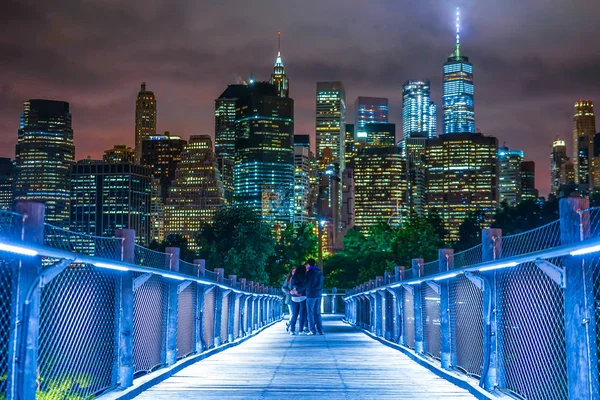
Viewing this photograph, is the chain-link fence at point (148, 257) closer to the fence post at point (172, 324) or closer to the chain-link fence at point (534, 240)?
the fence post at point (172, 324)

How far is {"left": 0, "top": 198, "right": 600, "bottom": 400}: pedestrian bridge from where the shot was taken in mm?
5922

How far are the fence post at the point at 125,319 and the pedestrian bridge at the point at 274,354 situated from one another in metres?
0.01

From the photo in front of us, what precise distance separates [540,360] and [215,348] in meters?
8.63

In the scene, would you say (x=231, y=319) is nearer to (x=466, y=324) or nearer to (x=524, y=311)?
(x=466, y=324)

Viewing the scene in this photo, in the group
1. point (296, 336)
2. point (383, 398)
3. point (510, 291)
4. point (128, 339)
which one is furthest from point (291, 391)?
point (296, 336)

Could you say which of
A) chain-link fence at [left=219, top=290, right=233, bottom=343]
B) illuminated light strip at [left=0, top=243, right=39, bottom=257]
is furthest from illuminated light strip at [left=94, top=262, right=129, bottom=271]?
chain-link fence at [left=219, top=290, right=233, bottom=343]

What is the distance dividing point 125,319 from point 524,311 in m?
3.69

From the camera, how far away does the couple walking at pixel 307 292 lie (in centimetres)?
1967

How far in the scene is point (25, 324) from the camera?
573 centimetres

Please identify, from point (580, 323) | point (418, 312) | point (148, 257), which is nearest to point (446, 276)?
point (148, 257)

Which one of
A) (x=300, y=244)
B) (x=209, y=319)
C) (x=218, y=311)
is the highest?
(x=300, y=244)

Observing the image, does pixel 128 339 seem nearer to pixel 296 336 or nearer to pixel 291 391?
pixel 291 391

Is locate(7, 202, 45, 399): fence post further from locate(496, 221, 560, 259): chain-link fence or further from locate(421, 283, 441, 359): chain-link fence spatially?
locate(421, 283, 441, 359): chain-link fence

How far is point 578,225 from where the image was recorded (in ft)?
20.6
